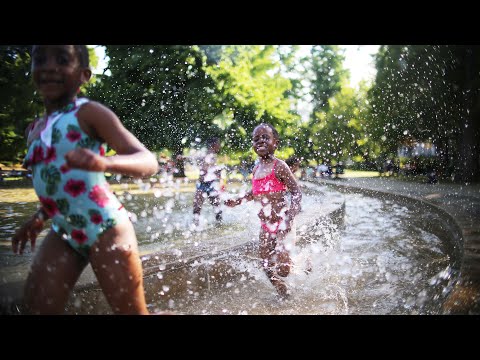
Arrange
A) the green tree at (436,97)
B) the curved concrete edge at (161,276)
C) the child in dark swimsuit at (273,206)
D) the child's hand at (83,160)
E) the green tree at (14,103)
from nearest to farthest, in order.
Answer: the child's hand at (83,160) → the curved concrete edge at (161,276) → the child in dark swimsuit at (273,206) → the green tree at (14,103) → the green tree at (436,97)

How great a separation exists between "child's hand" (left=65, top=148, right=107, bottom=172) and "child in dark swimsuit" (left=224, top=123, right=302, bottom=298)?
217 cm

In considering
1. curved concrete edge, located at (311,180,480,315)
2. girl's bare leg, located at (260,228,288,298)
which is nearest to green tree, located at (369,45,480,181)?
curved concrete edge, located at (311,180,480,315)

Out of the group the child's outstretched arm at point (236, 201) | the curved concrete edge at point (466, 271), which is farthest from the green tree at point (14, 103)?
the curved concrete edge at point (466, 271)

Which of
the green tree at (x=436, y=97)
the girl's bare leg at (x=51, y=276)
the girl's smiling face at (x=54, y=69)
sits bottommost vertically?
the girl's bare leg at (x=51, y=276)

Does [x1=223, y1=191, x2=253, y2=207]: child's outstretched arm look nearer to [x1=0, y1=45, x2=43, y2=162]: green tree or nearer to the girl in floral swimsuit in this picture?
the girl in floral swimsuit

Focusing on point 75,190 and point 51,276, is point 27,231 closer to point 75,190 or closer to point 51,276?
point 51,276

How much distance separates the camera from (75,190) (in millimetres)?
1754

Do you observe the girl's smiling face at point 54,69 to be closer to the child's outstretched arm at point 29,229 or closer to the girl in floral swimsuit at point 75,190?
the girl in floral swimsuit at point 75,190

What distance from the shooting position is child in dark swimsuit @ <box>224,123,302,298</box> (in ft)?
12.0

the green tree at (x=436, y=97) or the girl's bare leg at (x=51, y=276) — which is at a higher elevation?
the green tree at (x=436, y=97)

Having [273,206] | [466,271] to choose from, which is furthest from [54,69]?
[466,271]

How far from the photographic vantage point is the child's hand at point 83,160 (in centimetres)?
151

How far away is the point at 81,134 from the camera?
172 centimetres
